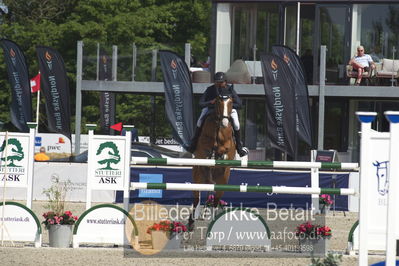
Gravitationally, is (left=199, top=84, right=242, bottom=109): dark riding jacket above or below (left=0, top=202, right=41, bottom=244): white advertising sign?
above

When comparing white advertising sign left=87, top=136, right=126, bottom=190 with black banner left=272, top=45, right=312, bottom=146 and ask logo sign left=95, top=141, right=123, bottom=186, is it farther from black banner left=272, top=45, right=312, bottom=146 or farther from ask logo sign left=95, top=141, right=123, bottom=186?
black banner left=272, top=45, right=312, bottom=146

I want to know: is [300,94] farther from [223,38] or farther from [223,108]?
[223,108]

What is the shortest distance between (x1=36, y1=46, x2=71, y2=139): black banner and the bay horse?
1217cm

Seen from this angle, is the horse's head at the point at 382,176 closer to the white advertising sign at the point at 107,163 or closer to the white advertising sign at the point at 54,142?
the white advertising sign at the point at 107,163

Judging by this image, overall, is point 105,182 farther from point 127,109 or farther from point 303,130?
point 127,109

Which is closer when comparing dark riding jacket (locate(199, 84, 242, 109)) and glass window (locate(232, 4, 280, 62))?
dark riding jacket (locate(199, 84, 242, 109))

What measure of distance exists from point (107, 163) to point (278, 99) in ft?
39.6

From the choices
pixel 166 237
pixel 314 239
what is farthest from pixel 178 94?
pixel 314 239

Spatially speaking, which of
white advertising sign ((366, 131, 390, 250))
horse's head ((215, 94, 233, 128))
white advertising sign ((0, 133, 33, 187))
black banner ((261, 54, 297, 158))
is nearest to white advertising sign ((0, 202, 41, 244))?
white advertising sign ((0, 133, 33, 187))

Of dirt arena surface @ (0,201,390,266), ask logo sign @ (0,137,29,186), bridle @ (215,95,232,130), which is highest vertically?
bridle @ (215,95,232,130)

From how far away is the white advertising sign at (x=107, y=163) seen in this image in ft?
43.4

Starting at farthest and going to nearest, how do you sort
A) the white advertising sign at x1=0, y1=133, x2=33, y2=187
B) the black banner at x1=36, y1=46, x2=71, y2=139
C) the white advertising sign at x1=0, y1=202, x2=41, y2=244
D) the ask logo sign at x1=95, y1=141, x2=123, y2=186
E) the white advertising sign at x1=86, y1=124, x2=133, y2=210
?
1. the black banner at x1=36, y1=46, x2=71, y2=139
2. the ask logo sign at x1=95, y1=141, x2=123, y2=186
3. the white advertising sign at x1=86, y1=124, x2=133, y2=210
4. the white advertising sign at x1=0, y1=133, x2=33, y2=187
5. the white advertising sign at x1=0, y1=202, x2=41, y2=244

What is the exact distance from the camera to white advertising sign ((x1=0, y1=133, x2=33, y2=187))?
504 inches

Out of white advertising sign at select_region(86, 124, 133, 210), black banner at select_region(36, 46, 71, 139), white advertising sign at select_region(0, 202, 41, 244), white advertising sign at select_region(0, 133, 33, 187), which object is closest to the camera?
white advertising sign at select_region(0, 202, 41, 244)
